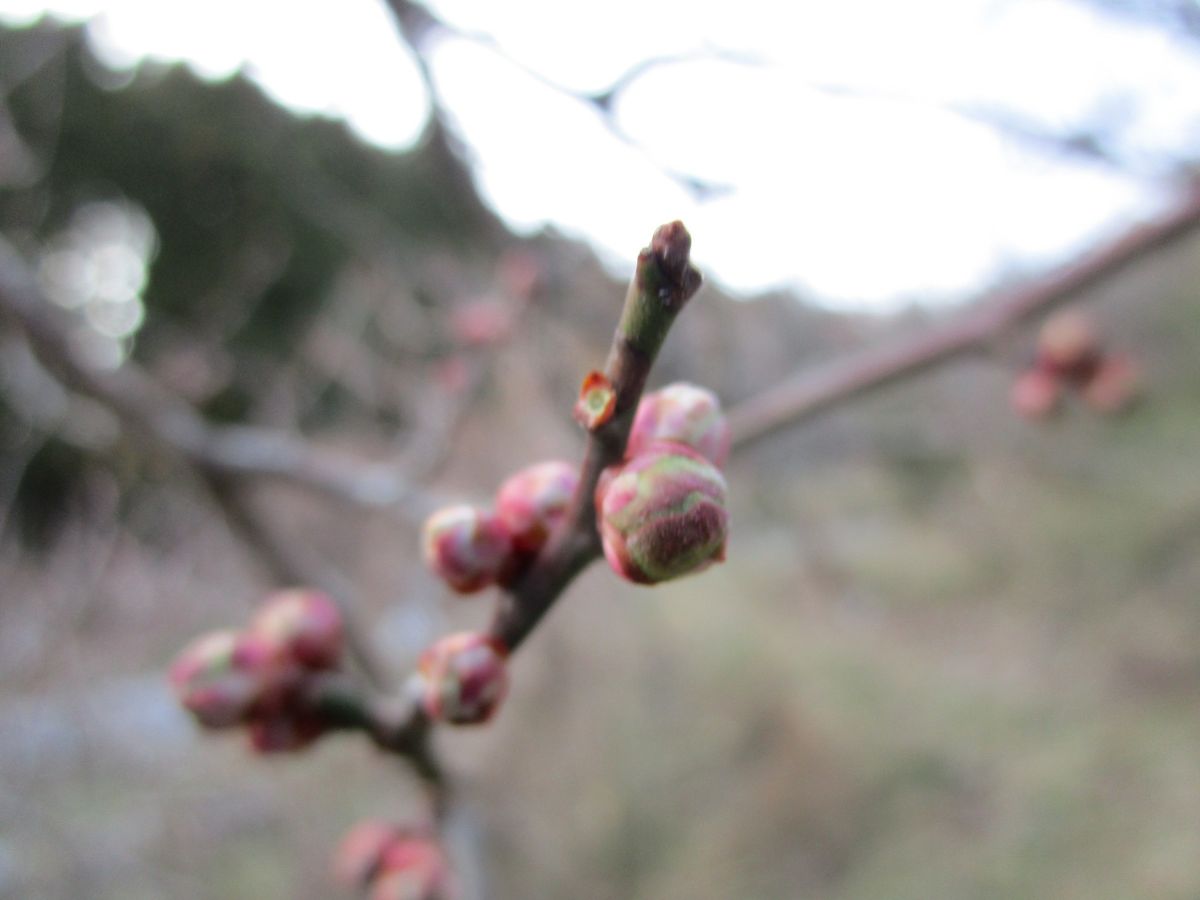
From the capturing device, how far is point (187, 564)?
3.97 m

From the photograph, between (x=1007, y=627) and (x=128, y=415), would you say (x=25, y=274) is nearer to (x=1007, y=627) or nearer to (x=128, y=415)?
(x=128, y=415)

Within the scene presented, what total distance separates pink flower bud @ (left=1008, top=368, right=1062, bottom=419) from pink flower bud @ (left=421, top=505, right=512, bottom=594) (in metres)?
2.24

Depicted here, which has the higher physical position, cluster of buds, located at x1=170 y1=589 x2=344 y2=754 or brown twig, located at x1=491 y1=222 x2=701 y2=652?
brown twig, located at x1=491 y1=222 x2=701 y2=652

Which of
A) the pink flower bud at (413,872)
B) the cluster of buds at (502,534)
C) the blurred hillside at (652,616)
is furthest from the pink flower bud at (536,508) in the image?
the blurred hillside at (652,616)

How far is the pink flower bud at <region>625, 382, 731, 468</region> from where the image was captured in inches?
21.9

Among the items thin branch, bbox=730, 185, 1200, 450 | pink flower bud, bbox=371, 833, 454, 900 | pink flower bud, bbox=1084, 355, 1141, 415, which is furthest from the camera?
pink flower bud, bbox=1084, 355, 1141, 415

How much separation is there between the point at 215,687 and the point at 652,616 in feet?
17.5

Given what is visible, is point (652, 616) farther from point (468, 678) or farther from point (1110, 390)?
point (468, 678)

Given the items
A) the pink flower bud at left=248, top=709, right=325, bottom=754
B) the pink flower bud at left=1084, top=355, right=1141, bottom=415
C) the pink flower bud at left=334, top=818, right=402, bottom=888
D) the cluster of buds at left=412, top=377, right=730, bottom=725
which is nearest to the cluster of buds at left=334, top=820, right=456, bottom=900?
the pink flower bud at left=334, top=818, right=402, bottom=888

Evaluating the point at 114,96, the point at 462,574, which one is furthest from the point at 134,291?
the point at 462,574

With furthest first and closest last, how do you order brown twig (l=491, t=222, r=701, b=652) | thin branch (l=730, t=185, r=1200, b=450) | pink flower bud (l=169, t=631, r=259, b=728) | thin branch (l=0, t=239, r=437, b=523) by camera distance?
thin branch (l=0, t=239, r=437, b=523)
thin branch (l=730, t=185, r=1200, b=450)
pink flower bud (l=169, t=631, r=259, b=728)
brown twig (l=491, t=222, r=701, b=652)

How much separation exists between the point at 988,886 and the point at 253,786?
15.6ft

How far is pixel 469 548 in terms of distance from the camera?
0.67m

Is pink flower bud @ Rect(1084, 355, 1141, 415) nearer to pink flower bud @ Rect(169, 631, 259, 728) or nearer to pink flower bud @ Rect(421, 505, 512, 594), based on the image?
pink flower bud @ Rect(421, 505, 512, 594)
